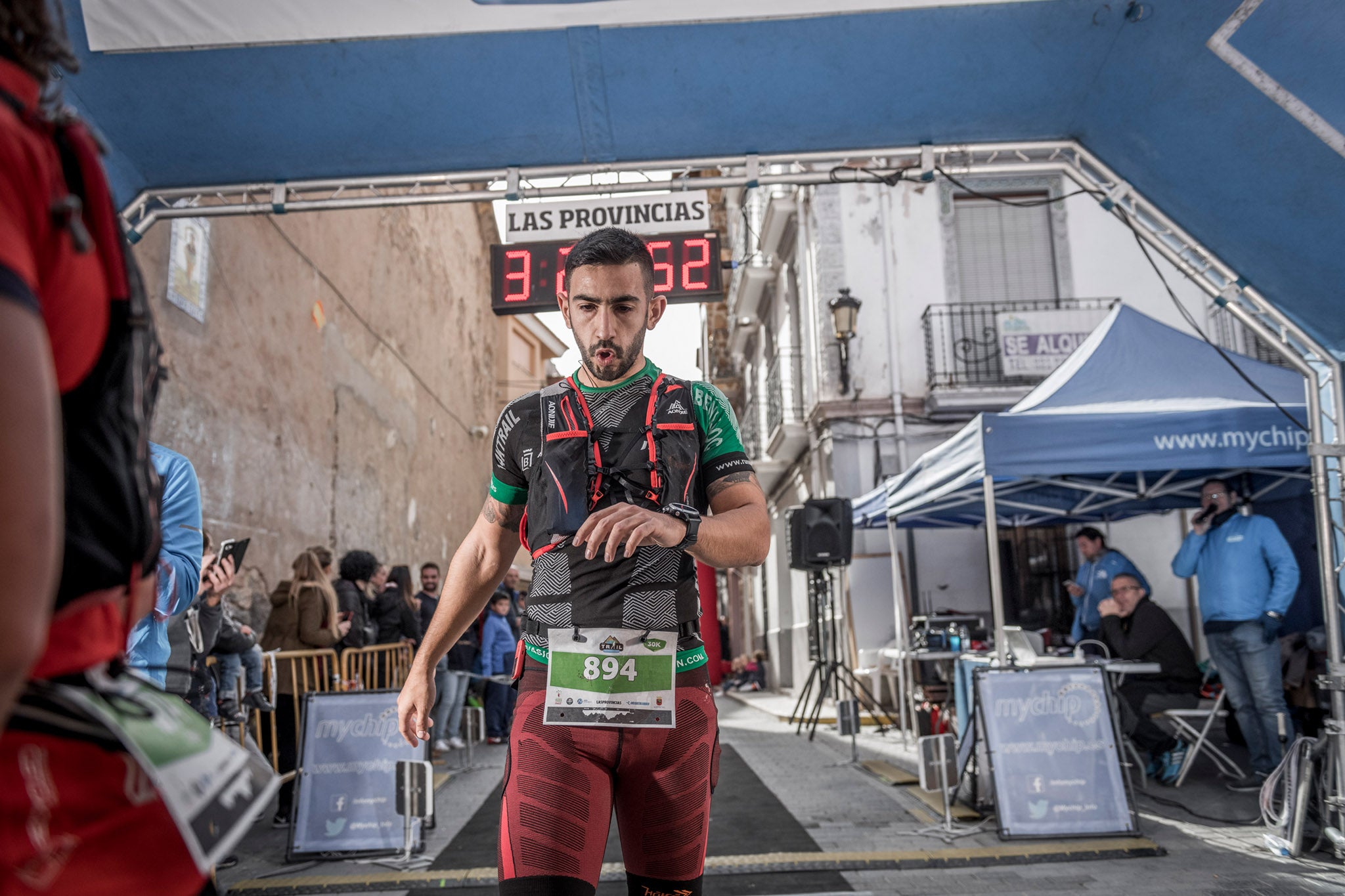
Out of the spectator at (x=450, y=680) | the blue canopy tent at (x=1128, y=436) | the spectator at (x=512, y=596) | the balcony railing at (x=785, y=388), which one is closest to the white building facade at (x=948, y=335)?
the balcony railing at (x=785, y=388)

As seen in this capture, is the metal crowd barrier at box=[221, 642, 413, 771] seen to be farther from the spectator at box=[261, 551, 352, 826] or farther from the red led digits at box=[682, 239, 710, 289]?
the red led digits at box=[682, 239, 710, 289]

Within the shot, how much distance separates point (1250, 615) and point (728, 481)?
20.8 ft

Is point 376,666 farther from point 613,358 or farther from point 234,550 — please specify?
point 613,358

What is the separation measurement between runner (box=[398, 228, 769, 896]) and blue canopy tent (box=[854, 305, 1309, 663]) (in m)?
4.97

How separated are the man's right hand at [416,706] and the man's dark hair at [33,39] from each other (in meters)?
1.64

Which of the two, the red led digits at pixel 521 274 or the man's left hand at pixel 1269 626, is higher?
the red led digits at pixel 521 274

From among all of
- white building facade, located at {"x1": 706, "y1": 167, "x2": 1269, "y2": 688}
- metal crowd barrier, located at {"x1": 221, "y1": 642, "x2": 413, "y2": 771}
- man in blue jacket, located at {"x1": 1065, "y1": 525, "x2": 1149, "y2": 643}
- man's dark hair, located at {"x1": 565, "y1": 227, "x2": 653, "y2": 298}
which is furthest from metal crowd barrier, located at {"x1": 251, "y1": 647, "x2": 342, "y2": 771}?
white building facade, located at {"x1": 706, "y1": 167, "x2": 1269, "y2": 688}

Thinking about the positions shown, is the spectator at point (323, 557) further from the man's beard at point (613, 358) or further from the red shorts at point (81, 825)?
the red shorts at point (81, 825)

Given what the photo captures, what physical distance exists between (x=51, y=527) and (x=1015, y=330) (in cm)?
1615

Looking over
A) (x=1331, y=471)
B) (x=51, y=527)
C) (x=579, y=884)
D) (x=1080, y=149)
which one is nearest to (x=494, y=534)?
(x=579, y=884)

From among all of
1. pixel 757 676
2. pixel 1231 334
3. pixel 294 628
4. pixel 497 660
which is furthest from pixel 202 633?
pixel 757 676

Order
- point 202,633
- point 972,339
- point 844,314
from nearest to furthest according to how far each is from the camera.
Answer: point 202,633 → point 844,314 → point 972,339

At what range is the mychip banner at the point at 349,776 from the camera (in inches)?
240

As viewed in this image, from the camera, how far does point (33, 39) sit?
45.0 inches
